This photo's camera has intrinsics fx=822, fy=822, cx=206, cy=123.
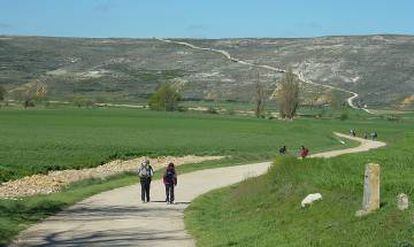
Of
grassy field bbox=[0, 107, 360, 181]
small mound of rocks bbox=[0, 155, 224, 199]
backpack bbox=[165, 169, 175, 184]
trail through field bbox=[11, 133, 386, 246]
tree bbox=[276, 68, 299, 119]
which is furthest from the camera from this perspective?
tree bbox=[276, 68, 299, 119]

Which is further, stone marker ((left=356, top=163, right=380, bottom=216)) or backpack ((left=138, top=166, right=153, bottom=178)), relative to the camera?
backpack ((left=138, top=166, right=153, bottom=178))

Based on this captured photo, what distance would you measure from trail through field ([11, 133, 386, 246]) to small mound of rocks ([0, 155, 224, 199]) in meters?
3.92

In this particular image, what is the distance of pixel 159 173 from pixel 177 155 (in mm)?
12897

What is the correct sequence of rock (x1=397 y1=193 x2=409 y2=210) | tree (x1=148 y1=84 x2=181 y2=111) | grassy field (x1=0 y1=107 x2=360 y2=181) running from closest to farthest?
rock (x1=397 y1=193 x2=409 y2=210) < grassy field (x1=0 y1=107 x2=360 y2=181) < tree (x1=148 y1=84 x2=181 y2=111)

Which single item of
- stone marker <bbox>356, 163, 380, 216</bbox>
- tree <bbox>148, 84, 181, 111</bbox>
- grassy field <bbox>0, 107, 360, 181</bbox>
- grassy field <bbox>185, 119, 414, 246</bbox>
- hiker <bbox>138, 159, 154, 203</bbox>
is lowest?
tree <bbox>148, 84, 181, 111</bbox>

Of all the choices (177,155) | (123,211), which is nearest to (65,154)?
(177,155)

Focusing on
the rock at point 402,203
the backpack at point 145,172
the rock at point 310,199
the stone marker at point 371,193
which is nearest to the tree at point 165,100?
the backpack at point 145,172

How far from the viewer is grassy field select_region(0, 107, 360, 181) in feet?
165

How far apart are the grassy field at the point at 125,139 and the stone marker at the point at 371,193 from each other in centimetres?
2579

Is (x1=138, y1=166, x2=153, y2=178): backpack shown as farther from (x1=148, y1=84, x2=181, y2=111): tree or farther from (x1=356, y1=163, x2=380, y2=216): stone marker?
(x1=148, y1=84, x2=181, y2=111): tree

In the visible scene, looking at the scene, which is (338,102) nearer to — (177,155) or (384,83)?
(384,83)

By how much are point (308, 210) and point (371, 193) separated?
2943 millimetres

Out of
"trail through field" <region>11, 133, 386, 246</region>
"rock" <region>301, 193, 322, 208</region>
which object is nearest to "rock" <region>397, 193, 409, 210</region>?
"rock" <region>301, 193, 322, 208</region>

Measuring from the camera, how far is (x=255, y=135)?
8162 centimetres
